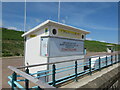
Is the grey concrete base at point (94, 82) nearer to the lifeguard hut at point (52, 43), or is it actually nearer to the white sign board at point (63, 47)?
the lifeguard hut at point (52, 43)

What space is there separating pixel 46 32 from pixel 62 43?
39.4 inches

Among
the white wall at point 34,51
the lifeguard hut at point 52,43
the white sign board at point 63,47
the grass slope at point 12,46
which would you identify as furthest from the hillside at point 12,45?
the white sign board at point 63,47

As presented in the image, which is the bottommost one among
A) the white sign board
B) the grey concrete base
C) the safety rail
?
the grey concrete base

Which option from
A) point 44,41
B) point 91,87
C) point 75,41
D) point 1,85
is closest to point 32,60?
point 44,41

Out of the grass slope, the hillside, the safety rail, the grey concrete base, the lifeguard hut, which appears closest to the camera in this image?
the safety rail

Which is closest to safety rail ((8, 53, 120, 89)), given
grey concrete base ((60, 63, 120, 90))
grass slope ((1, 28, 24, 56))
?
grey concrete base ((60, 63, 120, 90))

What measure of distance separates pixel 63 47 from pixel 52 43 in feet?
2.52

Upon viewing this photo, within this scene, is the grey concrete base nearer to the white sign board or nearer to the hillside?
the white sign board

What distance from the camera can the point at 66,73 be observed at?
558 centimetres

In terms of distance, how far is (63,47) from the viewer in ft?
18.1

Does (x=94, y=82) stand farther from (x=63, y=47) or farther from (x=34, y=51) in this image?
(x=34, y=51)

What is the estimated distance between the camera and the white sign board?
16.3ft

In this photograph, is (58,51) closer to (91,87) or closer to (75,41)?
(75,41)

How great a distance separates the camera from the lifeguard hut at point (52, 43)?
4887 mm
